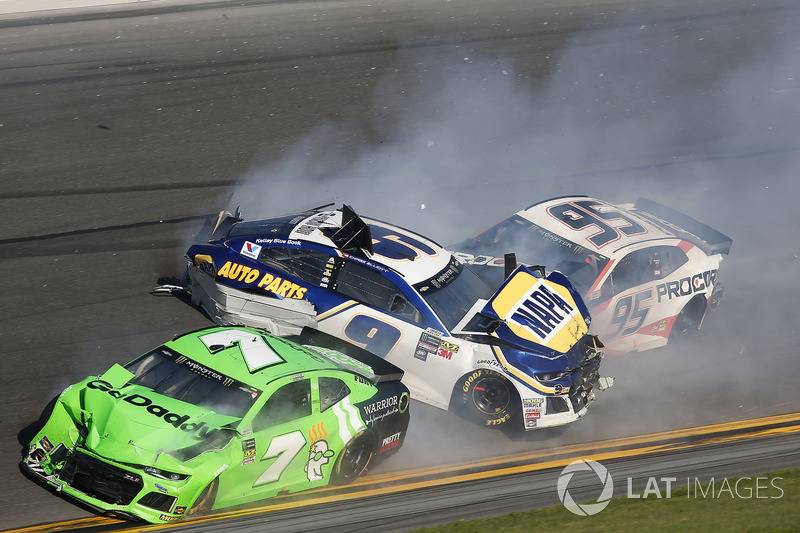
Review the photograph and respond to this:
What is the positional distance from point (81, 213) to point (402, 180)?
5165 mm

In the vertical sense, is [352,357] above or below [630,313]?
below

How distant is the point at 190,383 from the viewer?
8.19 meters

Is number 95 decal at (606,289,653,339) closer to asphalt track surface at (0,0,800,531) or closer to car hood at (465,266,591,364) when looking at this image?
asphalt track surface at (0,0,800,531)

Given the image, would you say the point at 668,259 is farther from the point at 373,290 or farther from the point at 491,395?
the point at 373,290

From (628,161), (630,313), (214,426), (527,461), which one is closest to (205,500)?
(214,426)

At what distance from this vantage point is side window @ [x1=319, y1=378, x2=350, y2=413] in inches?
331

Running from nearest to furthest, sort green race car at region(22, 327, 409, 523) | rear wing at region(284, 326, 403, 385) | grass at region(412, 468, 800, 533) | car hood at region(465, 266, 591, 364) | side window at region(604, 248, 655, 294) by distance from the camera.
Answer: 1. green race car at region(22, 327, 409, 523)
2. grass at region(412, 468, 800, 533)
3. rear wing at region(284, 326, 403, 385)
4. car hood at region(465, 266, 591, 364)
5. side window at region(604, 248, 655, 294)

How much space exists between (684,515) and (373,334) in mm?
3733

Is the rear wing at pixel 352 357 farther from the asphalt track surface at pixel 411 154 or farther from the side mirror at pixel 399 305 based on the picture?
the asphalt track surface at pixel 411 154

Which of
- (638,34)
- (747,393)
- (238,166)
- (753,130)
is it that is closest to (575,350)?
(747,393)

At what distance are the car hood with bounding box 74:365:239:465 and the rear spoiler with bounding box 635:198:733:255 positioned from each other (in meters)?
7.21

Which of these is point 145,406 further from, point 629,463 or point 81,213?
point 81,213

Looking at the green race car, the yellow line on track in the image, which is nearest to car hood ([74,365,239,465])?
the green race car

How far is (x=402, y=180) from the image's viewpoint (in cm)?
1500
